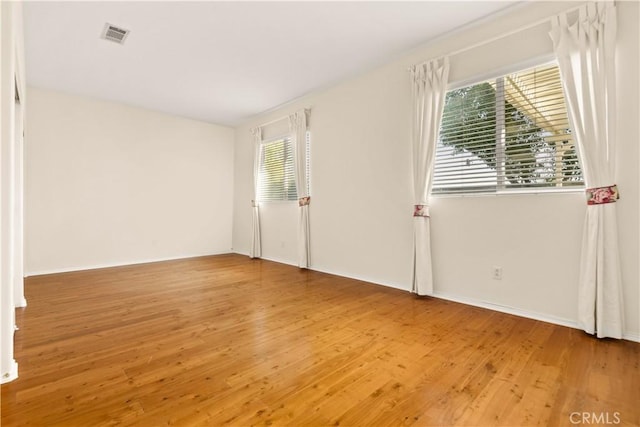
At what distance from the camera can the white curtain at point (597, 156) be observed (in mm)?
2375

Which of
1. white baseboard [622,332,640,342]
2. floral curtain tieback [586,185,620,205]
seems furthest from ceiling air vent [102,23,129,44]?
white baseboard [622,332,640,342]

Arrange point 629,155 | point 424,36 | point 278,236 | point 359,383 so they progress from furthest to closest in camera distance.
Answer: point 278,236 → point 424,36 → point 629,155 → point 359,383

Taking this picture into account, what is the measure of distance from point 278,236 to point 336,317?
10.8 ft

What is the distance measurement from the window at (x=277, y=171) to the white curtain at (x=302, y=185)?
0.66 ft

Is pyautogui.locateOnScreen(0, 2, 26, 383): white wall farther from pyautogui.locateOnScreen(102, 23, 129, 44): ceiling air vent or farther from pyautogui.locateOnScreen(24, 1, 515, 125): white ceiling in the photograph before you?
pyautogui.locateOnScreen(102, 23, 129, 44): ceiling air vent

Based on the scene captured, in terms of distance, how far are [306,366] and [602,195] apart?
8.89ft

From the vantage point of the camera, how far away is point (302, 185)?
17.2 feet

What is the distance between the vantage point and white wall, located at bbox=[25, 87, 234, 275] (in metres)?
4.76

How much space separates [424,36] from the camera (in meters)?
3.39

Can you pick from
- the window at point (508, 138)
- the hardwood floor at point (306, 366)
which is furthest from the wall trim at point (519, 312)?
the window at point (508, 138)

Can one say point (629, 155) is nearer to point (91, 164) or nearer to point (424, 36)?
point (424, 36)

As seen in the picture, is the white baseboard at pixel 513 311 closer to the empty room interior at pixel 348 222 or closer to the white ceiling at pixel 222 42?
the empty room interior at pixel 348 222

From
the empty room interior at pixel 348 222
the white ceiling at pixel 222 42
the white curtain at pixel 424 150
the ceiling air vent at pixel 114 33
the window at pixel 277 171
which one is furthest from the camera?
the window at pixel 277 171

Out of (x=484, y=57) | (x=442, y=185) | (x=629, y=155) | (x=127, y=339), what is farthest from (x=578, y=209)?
(x=127, y=339)
